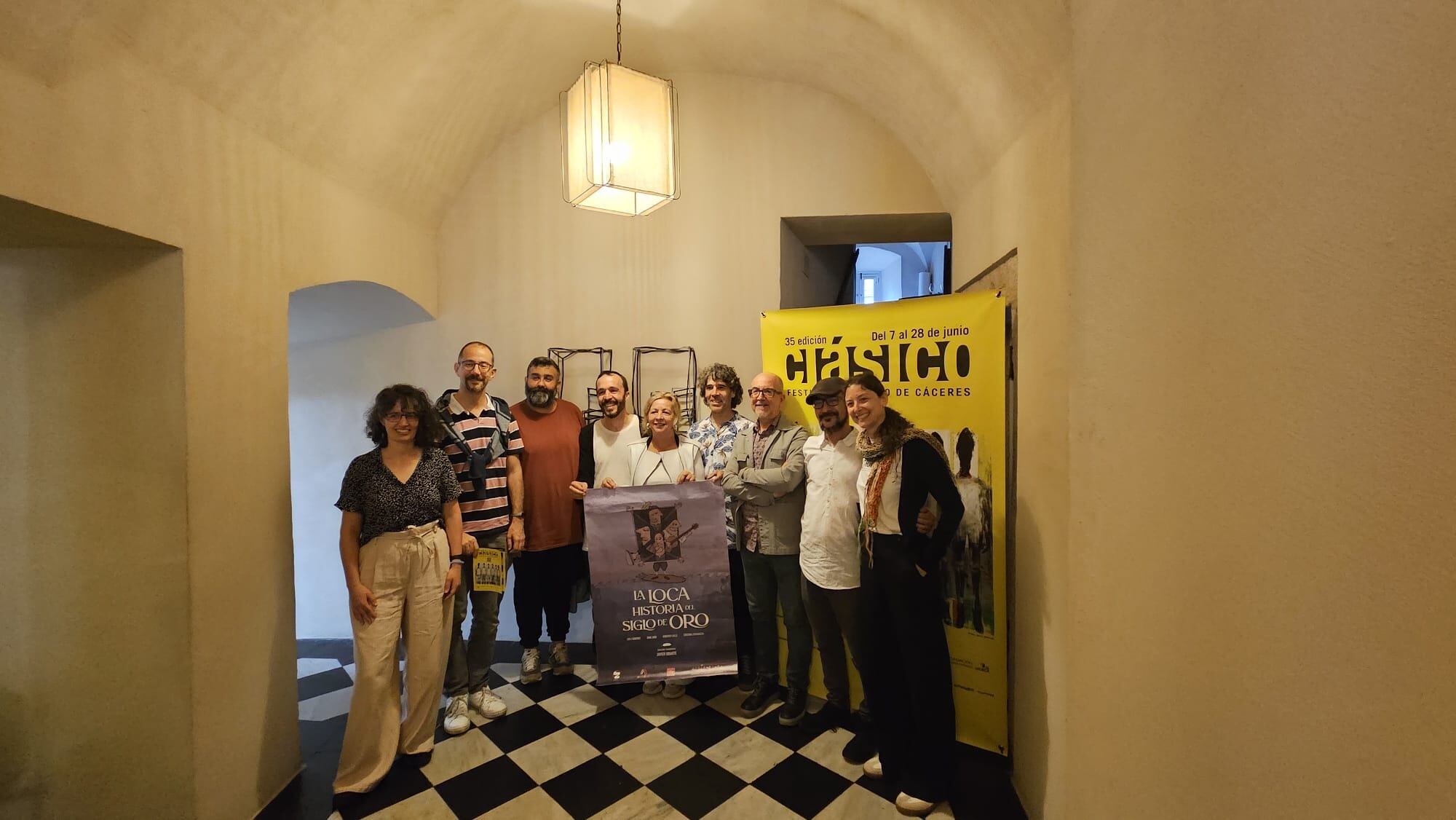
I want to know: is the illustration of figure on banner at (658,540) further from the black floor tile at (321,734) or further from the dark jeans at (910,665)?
the black floor tile at (321,734)

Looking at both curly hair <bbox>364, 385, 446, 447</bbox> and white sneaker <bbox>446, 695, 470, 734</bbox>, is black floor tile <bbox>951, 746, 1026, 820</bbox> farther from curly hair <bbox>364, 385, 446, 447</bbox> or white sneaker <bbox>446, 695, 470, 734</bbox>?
curly hair <bbox>364, 385, 446, 447</bbox>

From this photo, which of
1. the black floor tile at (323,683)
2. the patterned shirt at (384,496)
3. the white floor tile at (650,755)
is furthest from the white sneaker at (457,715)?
the patterned shirt at (384,496)

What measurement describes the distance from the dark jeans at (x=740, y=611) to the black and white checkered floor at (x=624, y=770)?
0.67 ft

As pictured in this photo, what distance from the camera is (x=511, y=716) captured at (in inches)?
101

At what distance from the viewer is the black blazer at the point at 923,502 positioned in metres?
1.86

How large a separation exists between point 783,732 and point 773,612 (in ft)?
1.59

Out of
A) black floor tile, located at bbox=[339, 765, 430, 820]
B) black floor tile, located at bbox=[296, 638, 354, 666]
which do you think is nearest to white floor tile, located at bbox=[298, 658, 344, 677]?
black floor tile, located at bbox=[296, 638, 354, 666]

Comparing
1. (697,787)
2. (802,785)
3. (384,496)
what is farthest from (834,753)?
(384,496)

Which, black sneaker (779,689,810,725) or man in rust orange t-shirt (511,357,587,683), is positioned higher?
man in rust orange t-shirt (511,357,587,683)

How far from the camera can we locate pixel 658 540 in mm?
2520

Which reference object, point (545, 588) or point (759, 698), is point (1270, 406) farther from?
point (545, 588)

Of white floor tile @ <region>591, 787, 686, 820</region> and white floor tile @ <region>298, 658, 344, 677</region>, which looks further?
white floor tile @ <region>298, 658, 344, 677</region>

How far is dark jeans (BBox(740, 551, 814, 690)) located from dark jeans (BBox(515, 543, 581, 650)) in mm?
920

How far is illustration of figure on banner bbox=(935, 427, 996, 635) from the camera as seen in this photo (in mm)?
2201
